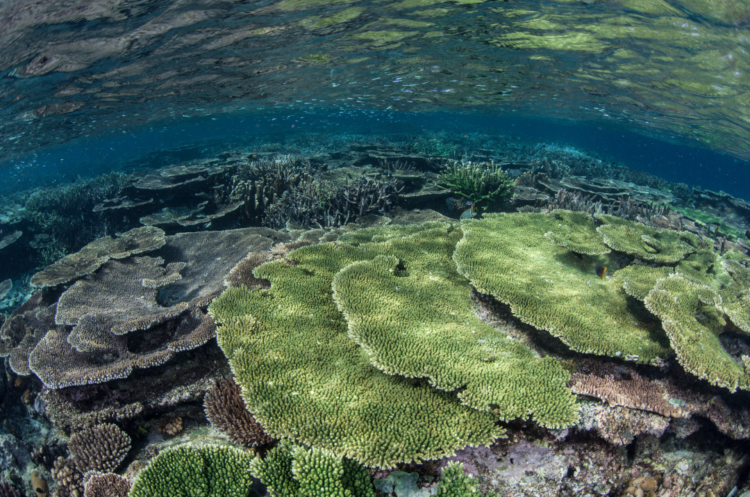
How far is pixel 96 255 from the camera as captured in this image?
22.1 ft

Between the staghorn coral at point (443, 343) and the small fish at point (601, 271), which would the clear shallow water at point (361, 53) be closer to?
the small fish at point (601, 271)

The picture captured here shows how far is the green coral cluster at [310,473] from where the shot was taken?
238cm

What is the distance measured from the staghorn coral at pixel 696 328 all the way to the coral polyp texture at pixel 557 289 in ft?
0.75

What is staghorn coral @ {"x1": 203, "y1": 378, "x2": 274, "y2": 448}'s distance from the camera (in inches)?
117

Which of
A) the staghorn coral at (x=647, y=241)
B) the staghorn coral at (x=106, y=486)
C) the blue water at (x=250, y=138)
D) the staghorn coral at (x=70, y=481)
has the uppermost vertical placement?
the staghorn coral at (x=647, y=241)

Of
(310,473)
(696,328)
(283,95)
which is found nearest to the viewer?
(310,473)

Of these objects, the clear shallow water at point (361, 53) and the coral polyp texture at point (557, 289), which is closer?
the coral polyp texture at point (557, 289)

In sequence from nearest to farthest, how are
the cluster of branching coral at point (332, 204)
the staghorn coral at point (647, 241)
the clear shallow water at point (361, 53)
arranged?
the staghorn coral at point (647, 241) < the cluster of branching coral at point (332, 204) < the clear shallow water at point (361, 53)

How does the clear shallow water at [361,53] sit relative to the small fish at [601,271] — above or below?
above

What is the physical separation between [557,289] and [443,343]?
1797 millimetres

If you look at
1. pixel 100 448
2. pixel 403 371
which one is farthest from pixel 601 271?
pixel 100 448

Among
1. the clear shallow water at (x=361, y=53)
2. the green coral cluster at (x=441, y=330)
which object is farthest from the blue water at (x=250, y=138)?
the green coral cluster at (x=441, y=330)

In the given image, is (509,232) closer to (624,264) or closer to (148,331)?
(624,264)

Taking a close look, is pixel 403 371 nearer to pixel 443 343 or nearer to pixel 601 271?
pixel 443 343
